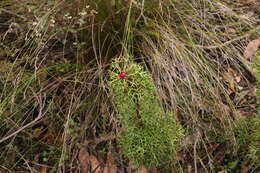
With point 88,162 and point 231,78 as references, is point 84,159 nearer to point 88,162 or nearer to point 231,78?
point 88,162

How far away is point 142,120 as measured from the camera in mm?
1713

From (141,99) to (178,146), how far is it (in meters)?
0.60

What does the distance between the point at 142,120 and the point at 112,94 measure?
0.47m

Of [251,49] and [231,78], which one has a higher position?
[251,49]

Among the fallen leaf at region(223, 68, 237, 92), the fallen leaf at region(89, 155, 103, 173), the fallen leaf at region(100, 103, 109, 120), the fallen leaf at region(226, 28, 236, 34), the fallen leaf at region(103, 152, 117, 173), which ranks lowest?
the fallen leaf at region(89, 155, 103, 173)

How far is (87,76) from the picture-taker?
253 cm

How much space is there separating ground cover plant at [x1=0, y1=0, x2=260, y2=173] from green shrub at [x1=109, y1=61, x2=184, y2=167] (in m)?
0.27

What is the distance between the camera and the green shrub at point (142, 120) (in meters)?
1.60

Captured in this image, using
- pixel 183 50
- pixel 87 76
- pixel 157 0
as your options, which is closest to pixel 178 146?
pixel 183 50

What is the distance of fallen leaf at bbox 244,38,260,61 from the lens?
2.71 metres

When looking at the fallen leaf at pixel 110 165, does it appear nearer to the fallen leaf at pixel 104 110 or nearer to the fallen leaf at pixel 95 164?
the fallen leaf at pixel 95 164

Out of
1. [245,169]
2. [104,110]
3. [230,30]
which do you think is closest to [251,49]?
[230,30]

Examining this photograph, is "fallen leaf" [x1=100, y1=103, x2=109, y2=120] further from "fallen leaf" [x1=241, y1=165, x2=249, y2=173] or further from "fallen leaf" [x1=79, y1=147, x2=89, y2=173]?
"fallen leaf" [x1=241, y1=165, x2=249, y2=173]

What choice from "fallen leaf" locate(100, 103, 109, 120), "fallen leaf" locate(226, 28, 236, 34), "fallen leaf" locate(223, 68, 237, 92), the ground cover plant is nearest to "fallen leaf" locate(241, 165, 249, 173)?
the ground cover plant
